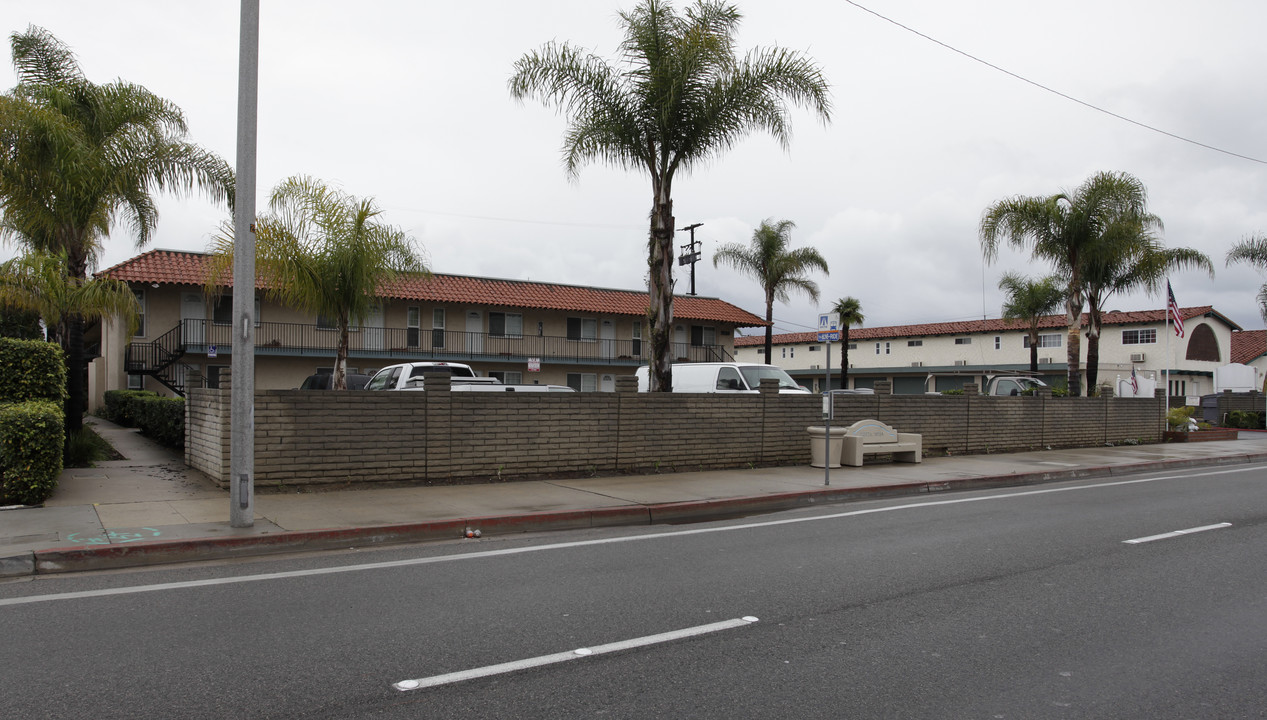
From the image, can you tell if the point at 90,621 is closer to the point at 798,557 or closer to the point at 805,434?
the point at 798,557

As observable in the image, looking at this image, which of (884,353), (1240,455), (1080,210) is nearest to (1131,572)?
(1240,455)

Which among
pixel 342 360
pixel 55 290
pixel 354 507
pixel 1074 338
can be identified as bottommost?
pixel 354 507

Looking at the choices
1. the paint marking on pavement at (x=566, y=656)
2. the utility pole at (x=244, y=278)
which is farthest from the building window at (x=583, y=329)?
the paint marking on pavement at (x=566, y=656)

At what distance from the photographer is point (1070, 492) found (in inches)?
541

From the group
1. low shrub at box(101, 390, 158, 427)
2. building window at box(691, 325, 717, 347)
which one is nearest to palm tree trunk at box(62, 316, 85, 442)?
low shrub at box(101, 390, 158, 427)

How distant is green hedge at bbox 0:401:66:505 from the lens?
30.1ft

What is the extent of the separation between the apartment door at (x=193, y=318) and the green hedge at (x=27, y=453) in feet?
71.8

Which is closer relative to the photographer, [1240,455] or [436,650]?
[436,650]

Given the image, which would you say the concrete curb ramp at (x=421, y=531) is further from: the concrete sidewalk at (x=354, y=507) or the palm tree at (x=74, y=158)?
the palm tree at (x=74, y=158)

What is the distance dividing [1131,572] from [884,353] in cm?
5048

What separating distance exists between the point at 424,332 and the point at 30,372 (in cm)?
2436

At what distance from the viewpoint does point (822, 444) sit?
15.7 meters

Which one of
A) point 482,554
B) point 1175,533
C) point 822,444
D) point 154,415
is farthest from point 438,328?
point 1175,533

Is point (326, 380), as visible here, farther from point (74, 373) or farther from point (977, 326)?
point (977, 326)
